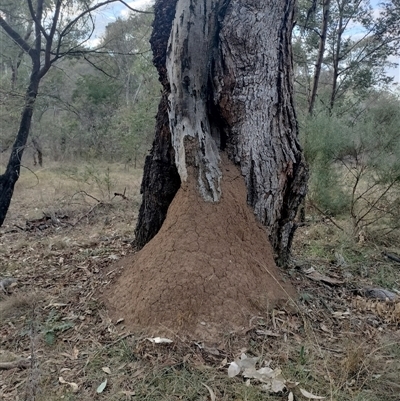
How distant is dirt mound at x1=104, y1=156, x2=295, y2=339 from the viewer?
2.37m

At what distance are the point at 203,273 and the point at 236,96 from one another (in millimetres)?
1252

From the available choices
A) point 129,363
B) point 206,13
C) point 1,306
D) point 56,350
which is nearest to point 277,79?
point 206,13

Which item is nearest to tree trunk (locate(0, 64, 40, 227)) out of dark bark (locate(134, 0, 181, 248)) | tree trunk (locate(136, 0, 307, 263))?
dark bark (locate(134, 0, 181, 248))

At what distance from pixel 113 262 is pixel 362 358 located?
2159mm

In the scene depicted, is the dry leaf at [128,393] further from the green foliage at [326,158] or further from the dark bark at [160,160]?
the green foliage at [326,158]

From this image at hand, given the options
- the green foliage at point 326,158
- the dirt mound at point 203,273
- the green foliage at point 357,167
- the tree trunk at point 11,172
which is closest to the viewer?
the dirt mound at point 203,273

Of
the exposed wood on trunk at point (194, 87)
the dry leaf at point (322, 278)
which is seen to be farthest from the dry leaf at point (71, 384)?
the dry leaf at point (322, 278)

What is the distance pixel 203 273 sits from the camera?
2.49 metres

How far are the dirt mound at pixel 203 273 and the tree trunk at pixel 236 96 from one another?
4.9 inches

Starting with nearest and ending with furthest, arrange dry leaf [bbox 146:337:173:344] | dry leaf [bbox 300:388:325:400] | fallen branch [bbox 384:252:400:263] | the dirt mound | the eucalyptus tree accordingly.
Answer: dry leaf [bbox 300:388:325:400] → dry leaf [bbox 146:337:173:344] → the dirt mound → fallen branch [bbox 384:252:400:263] → the eucalyptus tree

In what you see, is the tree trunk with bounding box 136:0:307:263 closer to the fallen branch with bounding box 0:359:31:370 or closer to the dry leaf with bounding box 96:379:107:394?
the dry leaf with bounding box 96:379:107:394

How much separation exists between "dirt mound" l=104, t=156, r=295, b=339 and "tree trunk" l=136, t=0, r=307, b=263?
0.41ft

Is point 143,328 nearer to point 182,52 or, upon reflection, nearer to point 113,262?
point 113,262

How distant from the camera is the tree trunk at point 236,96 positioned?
8.94 ft
